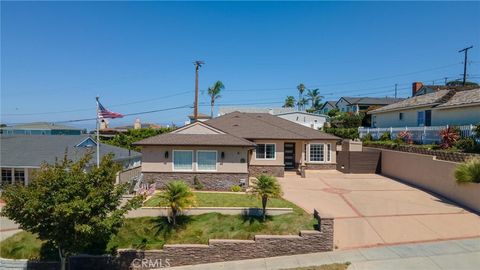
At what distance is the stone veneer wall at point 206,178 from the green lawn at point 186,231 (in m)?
5.07

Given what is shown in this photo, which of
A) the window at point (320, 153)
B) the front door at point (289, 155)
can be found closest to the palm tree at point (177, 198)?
the front door at point (289, 155)

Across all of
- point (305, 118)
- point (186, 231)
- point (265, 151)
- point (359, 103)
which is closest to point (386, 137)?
point (265, 151)

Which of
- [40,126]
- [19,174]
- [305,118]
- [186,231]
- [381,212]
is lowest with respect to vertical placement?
[186,231]

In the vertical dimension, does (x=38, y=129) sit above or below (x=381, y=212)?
above

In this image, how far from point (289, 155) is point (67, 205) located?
19.3m

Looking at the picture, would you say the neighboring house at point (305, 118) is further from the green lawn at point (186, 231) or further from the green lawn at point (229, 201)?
the green lawn at point (186, 231)

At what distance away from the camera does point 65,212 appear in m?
9.37

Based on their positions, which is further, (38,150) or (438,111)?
(438,111)

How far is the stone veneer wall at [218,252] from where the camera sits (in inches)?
Result: 452

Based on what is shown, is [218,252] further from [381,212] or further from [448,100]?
[448,100]

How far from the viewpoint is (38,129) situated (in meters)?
43.8

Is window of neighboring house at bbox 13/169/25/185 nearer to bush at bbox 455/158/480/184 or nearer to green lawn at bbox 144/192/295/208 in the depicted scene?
green lawn at bbox 144/192/295/208

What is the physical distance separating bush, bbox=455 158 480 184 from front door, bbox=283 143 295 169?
42.1 ft

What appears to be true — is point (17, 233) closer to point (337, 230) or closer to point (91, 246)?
point (91, 246)
